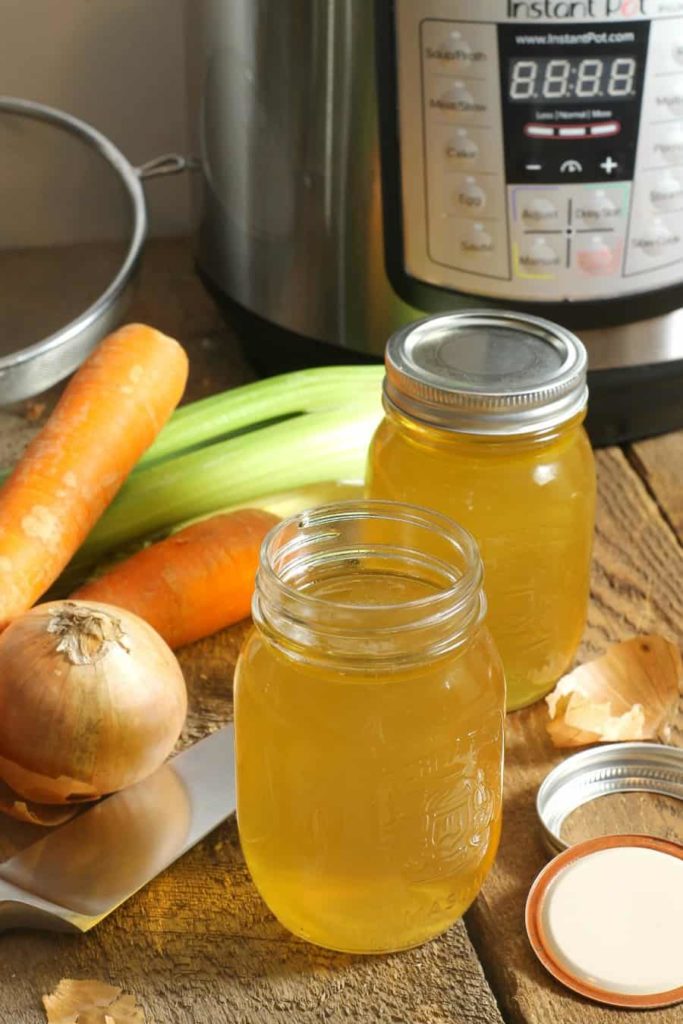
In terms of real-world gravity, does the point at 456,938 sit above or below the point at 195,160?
below

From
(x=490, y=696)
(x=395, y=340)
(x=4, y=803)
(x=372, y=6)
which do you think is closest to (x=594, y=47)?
(x=372, y=6)

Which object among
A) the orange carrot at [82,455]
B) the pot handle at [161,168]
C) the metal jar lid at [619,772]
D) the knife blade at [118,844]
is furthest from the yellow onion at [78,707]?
the pot handle at [161,168]

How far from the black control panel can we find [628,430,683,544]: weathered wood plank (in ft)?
0.85

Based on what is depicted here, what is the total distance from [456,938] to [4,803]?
11.0 inches

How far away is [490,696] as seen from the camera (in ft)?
2.15

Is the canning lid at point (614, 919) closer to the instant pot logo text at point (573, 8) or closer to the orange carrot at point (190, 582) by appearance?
the orange carrot at point (190, 582)

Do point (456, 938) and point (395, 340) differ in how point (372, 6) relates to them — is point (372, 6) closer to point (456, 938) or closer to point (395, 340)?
point (395, 340)

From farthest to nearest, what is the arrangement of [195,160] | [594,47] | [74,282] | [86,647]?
[74,282], [195,160], [594,47], [86,647]

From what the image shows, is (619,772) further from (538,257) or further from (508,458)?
(538,257)

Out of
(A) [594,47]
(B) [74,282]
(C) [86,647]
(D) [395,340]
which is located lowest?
(B) [74,282]

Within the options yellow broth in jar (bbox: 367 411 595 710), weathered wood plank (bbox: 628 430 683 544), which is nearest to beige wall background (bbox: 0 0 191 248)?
weathered wood plank (bbox: 628 430 683 544)

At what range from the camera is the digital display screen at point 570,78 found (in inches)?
37.6

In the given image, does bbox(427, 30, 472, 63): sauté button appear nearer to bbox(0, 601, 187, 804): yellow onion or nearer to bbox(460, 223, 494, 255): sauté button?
bbox(460, 223, 494, 255): sauté button

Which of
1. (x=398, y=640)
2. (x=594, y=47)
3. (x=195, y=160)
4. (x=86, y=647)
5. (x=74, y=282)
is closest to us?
(x=398, y=640)
